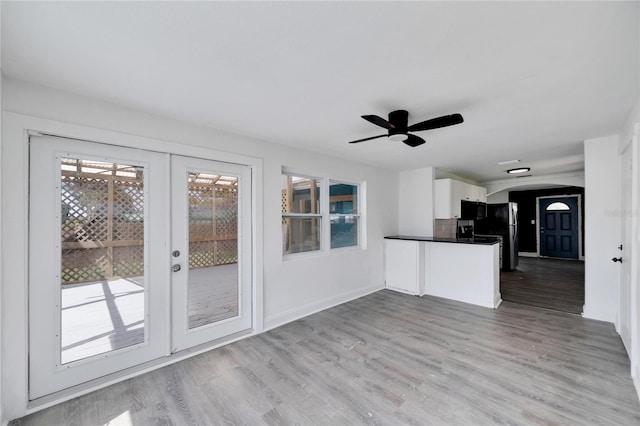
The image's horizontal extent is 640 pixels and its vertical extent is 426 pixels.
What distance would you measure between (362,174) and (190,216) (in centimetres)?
294

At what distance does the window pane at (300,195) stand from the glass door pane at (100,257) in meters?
1.68

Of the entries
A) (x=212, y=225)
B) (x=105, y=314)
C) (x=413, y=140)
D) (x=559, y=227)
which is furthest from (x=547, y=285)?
(x=105, y=314)

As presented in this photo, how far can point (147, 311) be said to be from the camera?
2.45 metres

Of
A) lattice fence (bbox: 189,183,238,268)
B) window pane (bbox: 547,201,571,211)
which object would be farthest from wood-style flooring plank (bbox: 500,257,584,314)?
lattice fence (bbox: 189,183,238,268)

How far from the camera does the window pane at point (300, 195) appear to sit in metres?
3.65

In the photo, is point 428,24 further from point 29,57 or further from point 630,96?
point 29,57

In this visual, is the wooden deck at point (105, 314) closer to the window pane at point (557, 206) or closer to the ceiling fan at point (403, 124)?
the ceiling fan at point (403, 124)

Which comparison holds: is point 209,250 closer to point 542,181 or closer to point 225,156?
point 225,156

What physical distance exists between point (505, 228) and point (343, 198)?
16.0 ft

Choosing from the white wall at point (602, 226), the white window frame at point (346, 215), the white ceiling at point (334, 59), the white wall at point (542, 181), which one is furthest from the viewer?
the white wall at point (542, 181)

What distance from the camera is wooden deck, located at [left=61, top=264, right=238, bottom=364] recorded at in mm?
2111

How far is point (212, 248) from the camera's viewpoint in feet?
9.55

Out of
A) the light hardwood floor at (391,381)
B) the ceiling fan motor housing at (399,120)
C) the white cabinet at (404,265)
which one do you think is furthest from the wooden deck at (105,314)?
the white cabinet at (404,265)

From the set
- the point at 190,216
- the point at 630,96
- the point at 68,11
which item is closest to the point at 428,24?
the point at 68,11
